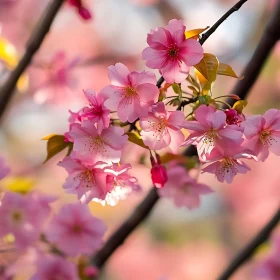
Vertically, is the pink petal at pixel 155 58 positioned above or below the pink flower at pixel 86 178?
above

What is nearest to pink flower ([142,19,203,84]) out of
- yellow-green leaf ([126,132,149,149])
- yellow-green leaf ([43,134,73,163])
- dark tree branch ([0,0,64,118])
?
yellow-green leaf ([126,132,149,149])

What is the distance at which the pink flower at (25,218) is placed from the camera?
1622mm

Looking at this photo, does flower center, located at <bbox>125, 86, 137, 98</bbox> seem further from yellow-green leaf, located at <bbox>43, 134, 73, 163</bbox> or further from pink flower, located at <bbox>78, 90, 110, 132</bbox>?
yellow-green leaf, located at <bbox>43, 134, 73, 163</bbox>

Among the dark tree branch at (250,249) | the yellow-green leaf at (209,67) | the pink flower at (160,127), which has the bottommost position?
the dark tree branch at (250,249)

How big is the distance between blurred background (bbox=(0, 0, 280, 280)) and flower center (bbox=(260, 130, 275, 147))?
135 cm

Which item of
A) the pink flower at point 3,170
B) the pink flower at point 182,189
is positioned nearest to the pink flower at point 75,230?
the pink flower at point 182,189

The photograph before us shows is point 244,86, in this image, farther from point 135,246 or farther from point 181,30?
point 135,246

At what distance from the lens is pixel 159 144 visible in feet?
3.23

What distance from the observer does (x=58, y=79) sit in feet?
6.96

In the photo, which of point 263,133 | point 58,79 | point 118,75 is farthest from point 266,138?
point 58,79

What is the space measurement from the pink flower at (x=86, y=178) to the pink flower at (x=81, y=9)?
23.1 inches

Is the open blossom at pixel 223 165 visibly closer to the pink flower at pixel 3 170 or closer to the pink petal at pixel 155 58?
the pink petal at pixel 155 58

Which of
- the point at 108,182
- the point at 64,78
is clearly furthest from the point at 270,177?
the point at 108,182

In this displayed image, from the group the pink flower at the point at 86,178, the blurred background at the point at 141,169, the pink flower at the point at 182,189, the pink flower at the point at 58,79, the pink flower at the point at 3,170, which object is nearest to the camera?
the pink flower at the point at 86,178
